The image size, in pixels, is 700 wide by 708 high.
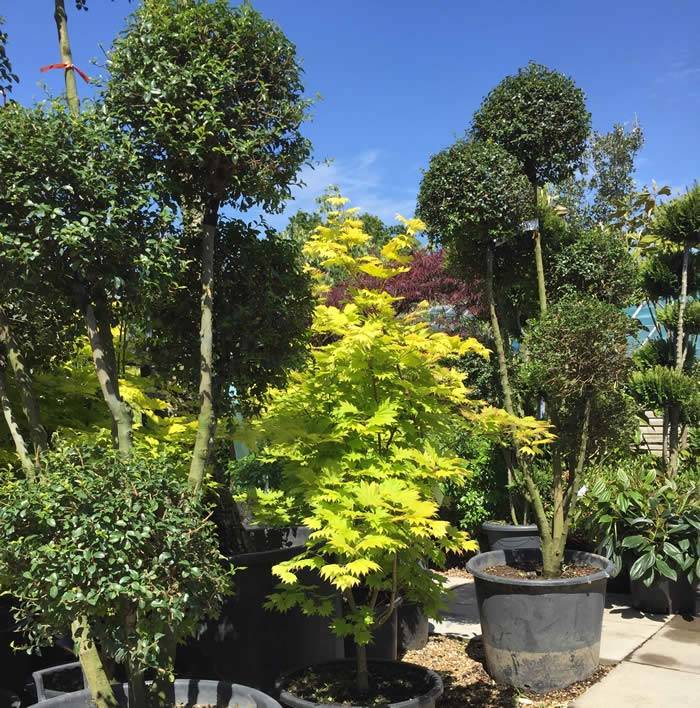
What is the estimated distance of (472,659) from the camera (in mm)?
4656

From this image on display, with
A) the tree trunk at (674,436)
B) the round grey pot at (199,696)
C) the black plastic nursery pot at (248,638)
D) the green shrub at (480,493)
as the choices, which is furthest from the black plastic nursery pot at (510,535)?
the round grey pot at (199,696)

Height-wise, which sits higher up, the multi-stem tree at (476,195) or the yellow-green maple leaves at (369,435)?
the multi-stem tree at (476,195)

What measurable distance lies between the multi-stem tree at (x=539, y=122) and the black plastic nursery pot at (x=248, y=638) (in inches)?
105

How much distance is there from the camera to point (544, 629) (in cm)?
405

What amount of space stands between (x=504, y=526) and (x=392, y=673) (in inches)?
142

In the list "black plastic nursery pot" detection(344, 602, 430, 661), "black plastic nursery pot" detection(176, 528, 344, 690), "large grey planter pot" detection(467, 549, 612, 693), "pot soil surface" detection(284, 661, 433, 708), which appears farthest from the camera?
"black plastic nursery pot" detection(344, 602, 430, 661)

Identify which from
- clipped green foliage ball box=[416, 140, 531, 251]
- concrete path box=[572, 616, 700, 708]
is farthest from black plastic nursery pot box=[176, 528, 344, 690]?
clipped green foliage ball box=[416, 140, 531, 251]

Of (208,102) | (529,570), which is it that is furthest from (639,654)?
(208,102)

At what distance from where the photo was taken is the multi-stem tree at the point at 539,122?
5.02 metres

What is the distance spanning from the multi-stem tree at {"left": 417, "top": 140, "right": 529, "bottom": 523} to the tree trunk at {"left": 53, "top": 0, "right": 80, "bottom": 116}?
2.49 metres

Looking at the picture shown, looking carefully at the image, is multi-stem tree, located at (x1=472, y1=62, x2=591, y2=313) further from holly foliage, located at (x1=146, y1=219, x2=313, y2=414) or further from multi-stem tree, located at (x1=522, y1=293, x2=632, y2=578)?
holly foliage, located at (x1=146, y1=219, x2=313, y2=414)

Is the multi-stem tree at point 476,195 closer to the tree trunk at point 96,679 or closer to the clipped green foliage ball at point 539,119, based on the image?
the clipped green foliage ball at point 539,119

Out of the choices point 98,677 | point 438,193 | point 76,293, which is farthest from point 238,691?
point 438,193

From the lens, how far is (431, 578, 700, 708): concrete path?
12.7ft
